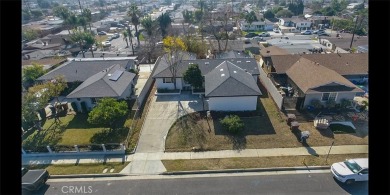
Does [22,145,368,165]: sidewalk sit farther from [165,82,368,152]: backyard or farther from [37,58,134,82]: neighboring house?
[37,58,134,82]: neighboring house

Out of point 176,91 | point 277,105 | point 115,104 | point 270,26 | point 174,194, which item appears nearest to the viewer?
point 174,194

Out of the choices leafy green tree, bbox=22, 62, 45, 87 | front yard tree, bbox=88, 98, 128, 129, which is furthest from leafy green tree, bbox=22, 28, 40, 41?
front yard tree, bbox=88, 98, 128, 129

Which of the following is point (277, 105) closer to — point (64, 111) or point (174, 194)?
point (174, 194)

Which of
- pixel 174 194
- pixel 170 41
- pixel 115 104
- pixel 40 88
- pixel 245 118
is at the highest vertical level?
pixel 170 41

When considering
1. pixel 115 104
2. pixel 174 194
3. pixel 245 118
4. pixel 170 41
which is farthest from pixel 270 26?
pixel 174 194

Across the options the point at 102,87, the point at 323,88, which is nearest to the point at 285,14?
the point at 323,88

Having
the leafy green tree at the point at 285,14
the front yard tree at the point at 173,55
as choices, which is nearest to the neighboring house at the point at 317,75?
the front yard tree at the point at 173,55
